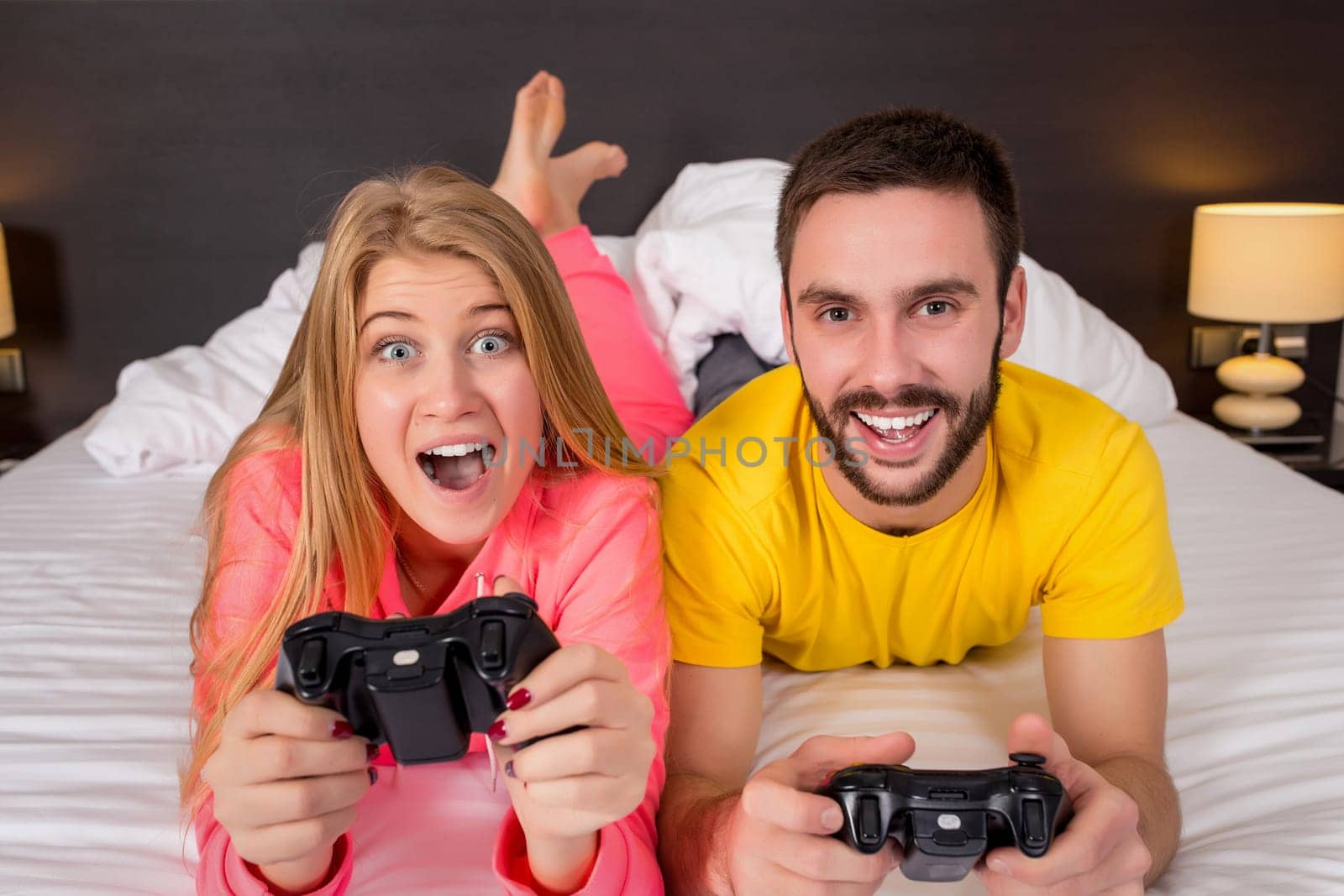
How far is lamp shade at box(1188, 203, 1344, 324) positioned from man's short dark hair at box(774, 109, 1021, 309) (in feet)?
4.68

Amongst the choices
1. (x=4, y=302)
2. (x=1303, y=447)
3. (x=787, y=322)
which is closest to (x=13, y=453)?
(x=4, y=302)

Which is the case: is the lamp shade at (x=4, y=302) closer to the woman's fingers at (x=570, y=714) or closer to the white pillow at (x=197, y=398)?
the white pillow at (x=197, y=398)

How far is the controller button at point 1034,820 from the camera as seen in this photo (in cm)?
76

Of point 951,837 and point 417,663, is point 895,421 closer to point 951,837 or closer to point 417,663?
point 951,837

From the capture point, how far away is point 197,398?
6.61 ft

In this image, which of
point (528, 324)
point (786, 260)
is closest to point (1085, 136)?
point (786, 260)

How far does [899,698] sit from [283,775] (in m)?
0.68

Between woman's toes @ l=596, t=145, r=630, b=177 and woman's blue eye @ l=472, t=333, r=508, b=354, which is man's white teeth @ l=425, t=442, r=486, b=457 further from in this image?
woman's toes @ l=596, t=145, r=630, b=177

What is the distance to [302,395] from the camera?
108 centimetres

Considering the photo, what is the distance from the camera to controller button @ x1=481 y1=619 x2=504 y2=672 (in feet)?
2.34

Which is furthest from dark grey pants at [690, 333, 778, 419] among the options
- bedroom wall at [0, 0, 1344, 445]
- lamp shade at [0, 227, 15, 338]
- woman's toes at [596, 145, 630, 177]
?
lamp shade at [0, 227, 15, 338]

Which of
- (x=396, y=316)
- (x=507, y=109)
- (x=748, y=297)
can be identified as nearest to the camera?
(x=396, y=316)

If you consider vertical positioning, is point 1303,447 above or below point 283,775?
below

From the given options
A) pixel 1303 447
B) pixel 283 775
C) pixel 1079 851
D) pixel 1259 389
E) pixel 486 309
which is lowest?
pixel 1303 447
